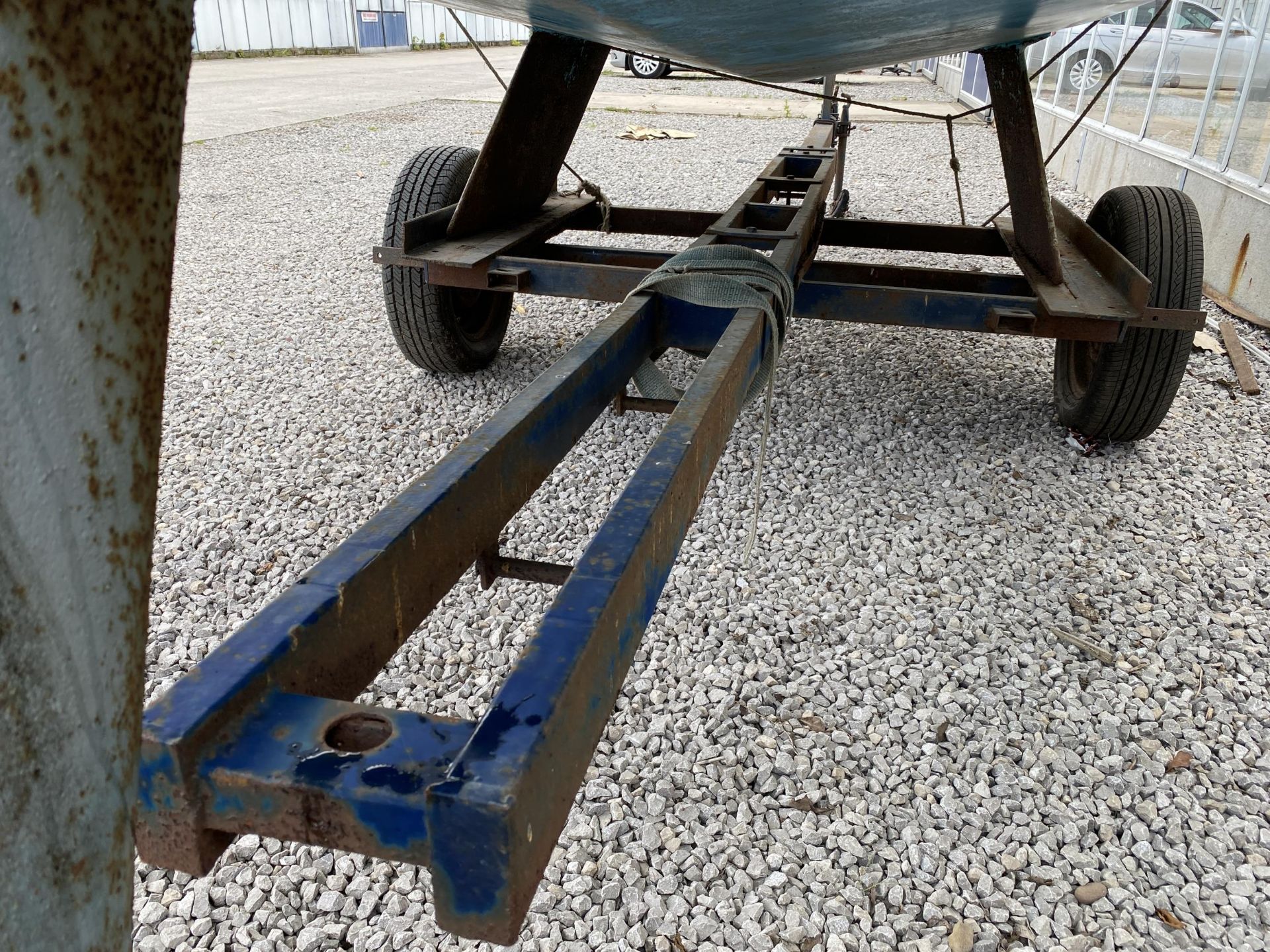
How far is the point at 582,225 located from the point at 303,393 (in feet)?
4.44

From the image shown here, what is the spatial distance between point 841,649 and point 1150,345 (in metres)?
1.65

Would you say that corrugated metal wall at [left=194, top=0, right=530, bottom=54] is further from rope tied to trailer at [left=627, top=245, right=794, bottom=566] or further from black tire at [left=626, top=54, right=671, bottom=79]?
rope tied to trailer at [left=627, top=245, right=794, bottom=566]

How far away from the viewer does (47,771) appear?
2.05ft

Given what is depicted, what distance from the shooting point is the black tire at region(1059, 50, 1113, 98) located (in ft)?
30.5

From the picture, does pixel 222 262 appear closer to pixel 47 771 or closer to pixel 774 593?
pixel 774 593

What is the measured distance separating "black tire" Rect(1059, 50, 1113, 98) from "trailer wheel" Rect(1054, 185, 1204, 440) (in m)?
6.88

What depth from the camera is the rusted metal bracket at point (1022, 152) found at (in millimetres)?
3162

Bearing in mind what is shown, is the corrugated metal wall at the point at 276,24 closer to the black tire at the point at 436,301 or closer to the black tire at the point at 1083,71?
the black tire at the point at 1083,71

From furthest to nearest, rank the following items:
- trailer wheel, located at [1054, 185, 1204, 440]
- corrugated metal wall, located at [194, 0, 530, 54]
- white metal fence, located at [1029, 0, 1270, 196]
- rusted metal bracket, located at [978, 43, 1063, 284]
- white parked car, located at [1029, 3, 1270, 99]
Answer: corrugated metal wall, located at [194, 0, 530, 54] < white parked car, located at [1029, 3, 1270, 99] < white metal fence, located at [1029, 0, 1270, 196] < rusted metal bracket, located at [978, 43, 1063, 284] < trailer wheel, located at [1054, 185, 1204, 440]

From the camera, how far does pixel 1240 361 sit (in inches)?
160

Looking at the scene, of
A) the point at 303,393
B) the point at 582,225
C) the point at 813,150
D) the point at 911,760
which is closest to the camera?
the point at 911,760

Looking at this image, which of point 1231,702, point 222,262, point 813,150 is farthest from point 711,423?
point 222,262

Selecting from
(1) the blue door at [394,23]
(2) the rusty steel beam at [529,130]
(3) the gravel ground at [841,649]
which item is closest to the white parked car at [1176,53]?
(3) the gravel ground at [841,649]

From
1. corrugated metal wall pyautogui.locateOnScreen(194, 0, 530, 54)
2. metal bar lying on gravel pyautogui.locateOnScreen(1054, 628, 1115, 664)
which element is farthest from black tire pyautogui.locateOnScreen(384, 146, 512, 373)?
corrugated metal wall pyautogui.locateOnScreen(194, 0, 530, 54)
